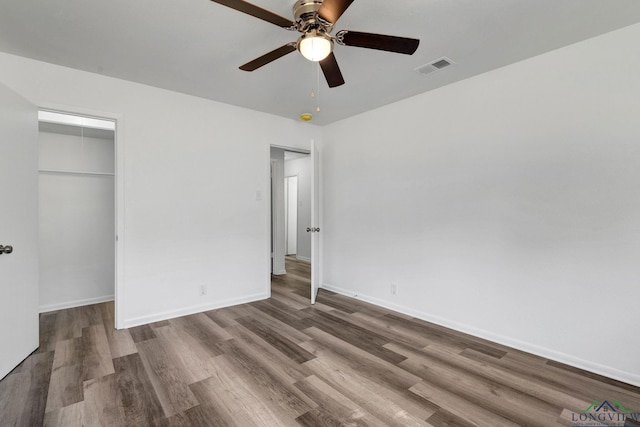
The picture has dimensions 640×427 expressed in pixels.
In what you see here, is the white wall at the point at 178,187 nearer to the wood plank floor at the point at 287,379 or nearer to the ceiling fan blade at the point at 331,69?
the wood plank floor at the point at 287,379

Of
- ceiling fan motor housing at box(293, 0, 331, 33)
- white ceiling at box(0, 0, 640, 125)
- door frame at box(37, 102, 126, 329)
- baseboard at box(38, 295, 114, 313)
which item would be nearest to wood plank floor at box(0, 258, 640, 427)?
door frame at box(37, 102, 126, 329)

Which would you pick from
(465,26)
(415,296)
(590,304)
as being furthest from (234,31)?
(590,304)

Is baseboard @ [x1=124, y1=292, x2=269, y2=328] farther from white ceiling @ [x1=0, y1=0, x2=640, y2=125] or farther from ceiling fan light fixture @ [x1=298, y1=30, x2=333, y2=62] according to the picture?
ceiling fan light fixture @ [x1=298, y1=30, x2=333, y2=62]

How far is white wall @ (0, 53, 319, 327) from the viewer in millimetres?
2953

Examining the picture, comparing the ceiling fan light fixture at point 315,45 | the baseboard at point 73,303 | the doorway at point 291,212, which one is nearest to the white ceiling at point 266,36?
the ceiling fan light fixture at point 315,45

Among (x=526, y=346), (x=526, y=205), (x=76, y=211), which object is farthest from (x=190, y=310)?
(x=526, y=205)

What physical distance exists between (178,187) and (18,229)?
1377 mm

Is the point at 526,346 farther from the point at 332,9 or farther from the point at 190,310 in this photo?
the point at 190,310

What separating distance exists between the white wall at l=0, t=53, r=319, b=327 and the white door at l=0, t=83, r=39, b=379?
43cm

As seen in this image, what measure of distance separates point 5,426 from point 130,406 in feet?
2.04

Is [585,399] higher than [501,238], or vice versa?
[501,238]

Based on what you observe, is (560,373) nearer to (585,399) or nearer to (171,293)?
(585,399)

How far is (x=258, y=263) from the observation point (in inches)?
160

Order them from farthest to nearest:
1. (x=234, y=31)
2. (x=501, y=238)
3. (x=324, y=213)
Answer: (x=324, y=213) → (x=501, y=238) → (x=234, y=31)
